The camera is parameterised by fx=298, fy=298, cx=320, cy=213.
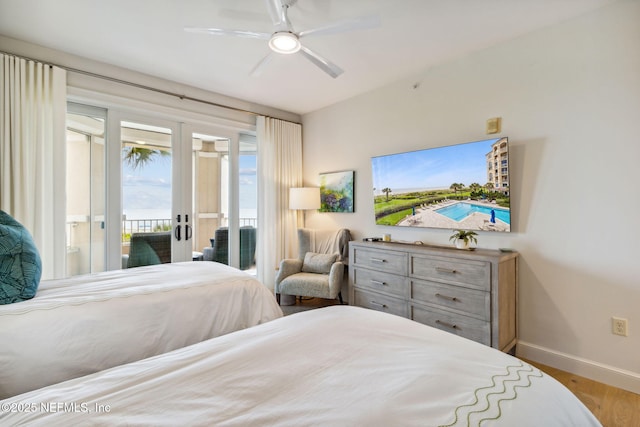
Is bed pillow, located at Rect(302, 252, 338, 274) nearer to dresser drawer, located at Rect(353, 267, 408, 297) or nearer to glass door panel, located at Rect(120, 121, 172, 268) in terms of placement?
dresser drawer, located at Rect(353, 267, 408, 297)

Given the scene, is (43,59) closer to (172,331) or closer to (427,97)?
(172,331)

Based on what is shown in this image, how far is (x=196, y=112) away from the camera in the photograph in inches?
146

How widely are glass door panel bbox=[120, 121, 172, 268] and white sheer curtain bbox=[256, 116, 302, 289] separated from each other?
118 centimetres

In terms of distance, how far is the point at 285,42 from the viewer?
2090mm

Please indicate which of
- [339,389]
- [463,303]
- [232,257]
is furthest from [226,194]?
[339,389]

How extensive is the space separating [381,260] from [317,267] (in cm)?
103

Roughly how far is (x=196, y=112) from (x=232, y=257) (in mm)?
1936

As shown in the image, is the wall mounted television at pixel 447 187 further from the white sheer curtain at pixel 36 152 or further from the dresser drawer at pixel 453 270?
the white sheer curtain at pixel 36 152

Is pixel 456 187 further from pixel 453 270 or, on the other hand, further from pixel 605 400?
pixel 605 400

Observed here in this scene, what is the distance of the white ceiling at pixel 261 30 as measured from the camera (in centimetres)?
218

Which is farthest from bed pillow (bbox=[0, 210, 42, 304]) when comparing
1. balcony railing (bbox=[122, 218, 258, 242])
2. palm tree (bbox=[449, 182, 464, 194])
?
palm tree (bbox=[449, 182, 464, 194])

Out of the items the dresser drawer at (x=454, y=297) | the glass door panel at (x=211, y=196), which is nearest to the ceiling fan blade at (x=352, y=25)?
the dresser drawer at (x=454, y=297)

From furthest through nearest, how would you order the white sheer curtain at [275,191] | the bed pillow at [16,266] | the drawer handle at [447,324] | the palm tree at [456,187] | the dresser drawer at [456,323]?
1. the white sheer curtain at [275,191]
2. the palm tree at [456,187]
3. the drawer handle at [447,324]
4. the dresser drawer at [456,323]
5. the bed pillow at [16,266]

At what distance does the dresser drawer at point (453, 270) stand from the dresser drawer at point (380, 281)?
178 millimetres
